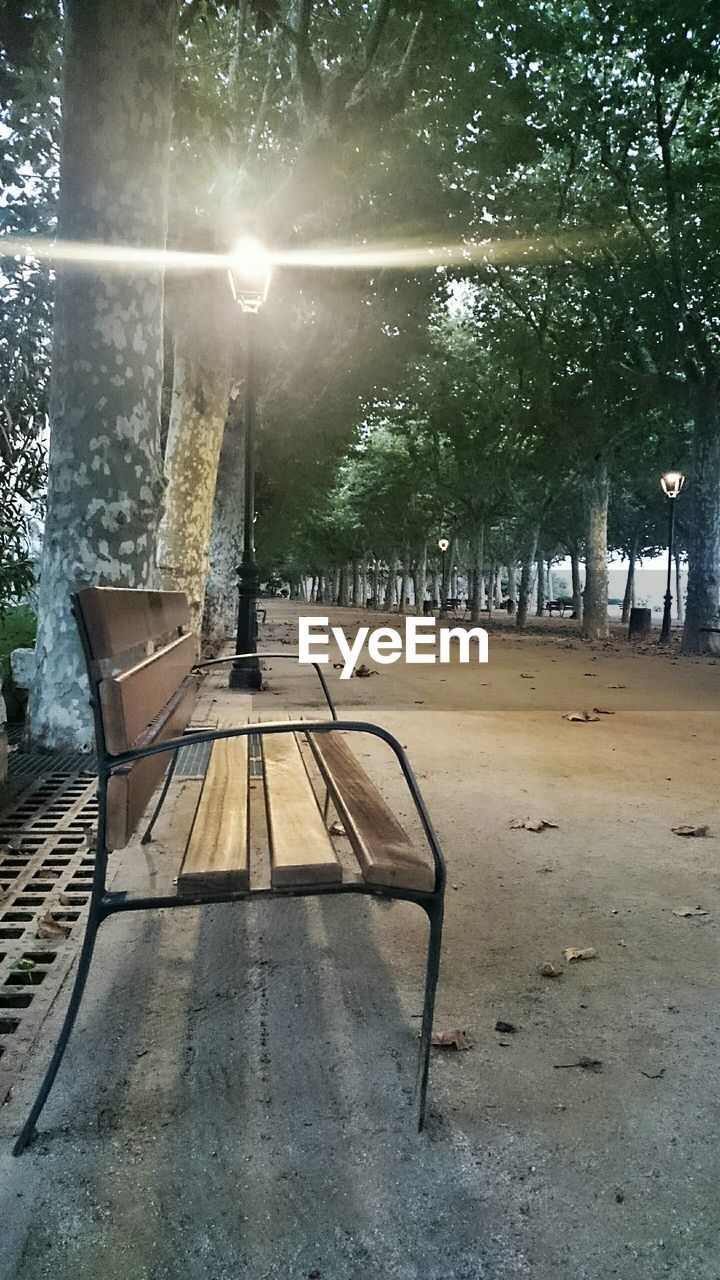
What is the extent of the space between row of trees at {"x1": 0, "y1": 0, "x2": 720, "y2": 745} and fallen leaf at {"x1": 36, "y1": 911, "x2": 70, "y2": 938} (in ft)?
10.4

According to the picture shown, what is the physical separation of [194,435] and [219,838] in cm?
1225

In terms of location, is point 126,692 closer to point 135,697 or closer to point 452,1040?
point 135,697

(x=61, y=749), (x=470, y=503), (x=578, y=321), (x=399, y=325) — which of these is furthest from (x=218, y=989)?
(x=470, y=503)

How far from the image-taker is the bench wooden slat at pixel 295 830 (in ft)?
7.17

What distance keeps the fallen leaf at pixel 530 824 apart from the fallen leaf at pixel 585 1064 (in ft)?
7.88

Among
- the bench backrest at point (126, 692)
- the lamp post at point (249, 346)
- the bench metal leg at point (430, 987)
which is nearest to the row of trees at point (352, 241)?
the lamp post at point (249, 346)

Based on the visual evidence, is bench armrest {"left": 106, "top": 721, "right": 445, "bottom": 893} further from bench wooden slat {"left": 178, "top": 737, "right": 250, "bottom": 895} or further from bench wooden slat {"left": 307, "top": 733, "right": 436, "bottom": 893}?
bench wooden slat {"left": 178, "top": 737, "right": 250, "bottom": 895}

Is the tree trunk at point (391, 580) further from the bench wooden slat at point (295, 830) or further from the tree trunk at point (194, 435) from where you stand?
the bench wooden slat at point (295, 830)

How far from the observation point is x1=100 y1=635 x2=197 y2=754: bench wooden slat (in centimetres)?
227

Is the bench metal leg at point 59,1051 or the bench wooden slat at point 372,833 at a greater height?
the bench wooden slat at point 372,833

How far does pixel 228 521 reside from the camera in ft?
62.4

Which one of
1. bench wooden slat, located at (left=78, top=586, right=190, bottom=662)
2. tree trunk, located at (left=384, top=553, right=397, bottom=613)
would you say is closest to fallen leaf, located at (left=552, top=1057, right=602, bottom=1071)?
bench wooden slat, located at (left=78, top=586, right=190, bottom=662)

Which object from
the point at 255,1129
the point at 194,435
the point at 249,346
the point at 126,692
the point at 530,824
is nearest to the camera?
the point at 255,1129

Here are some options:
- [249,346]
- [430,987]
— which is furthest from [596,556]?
[430,987]
